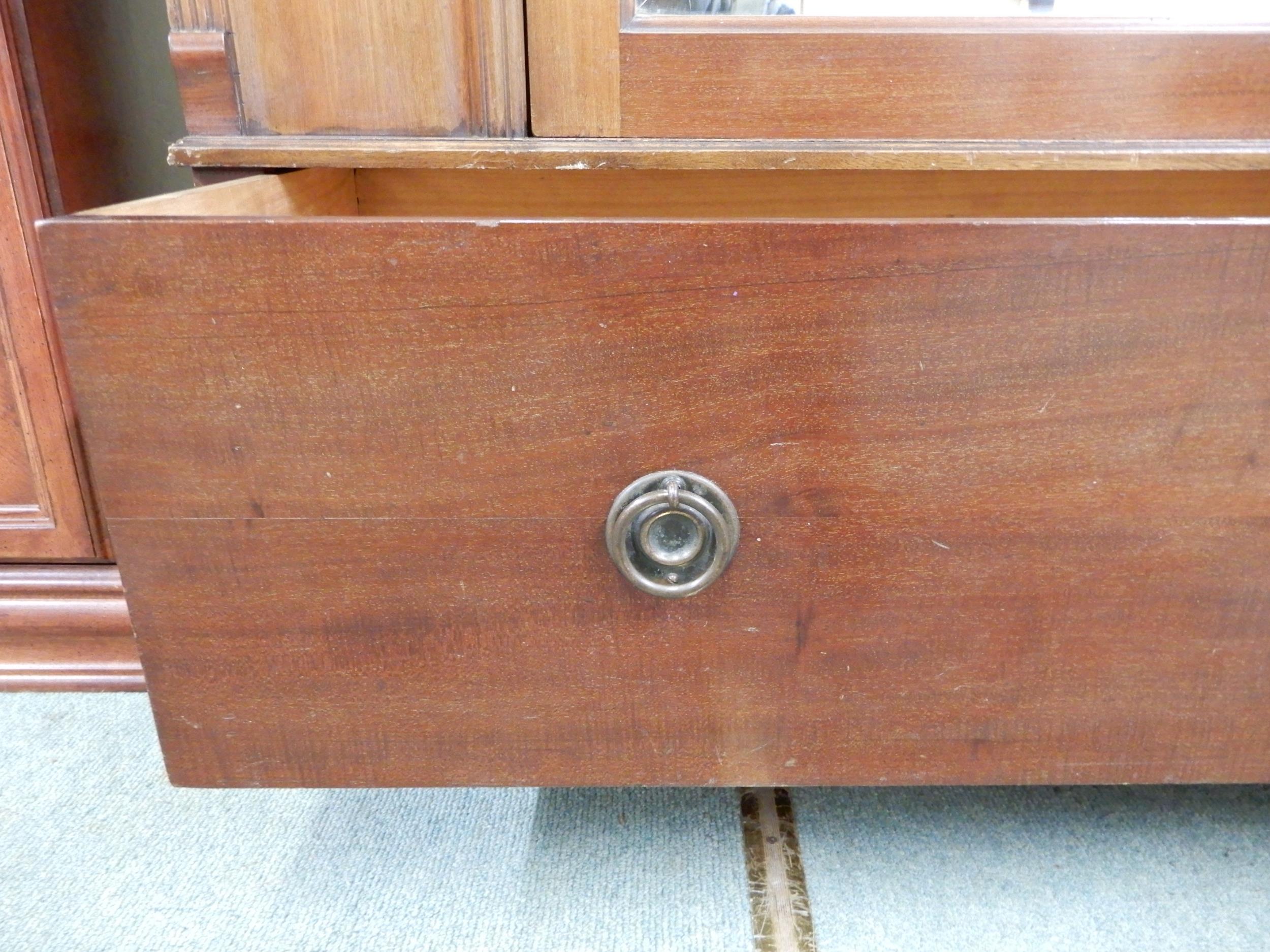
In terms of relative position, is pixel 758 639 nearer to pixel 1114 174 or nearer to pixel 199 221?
pixel 199 221

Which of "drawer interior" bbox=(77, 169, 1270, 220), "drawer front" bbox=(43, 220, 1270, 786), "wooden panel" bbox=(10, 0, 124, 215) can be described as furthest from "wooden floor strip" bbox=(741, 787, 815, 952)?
"wooden panel" bbox=(10, 0, 124, 215)

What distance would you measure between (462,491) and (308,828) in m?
0.26

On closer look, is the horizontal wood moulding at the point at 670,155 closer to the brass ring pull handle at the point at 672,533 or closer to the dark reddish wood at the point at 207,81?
the dark reddish wood at the point at 207,81

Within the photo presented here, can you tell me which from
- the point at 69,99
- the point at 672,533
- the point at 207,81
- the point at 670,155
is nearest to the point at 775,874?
the point at 672,533

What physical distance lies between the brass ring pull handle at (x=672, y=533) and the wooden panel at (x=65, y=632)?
0.45 meters

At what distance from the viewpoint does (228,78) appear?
472mm

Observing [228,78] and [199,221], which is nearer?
[199,221]

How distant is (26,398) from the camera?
2.01 ft

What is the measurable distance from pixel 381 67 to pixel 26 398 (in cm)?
35

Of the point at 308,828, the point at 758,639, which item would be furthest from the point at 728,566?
the point at 308,828

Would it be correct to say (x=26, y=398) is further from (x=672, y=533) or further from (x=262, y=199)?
(x=672, y=533)

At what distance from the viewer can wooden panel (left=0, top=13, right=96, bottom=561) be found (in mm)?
569

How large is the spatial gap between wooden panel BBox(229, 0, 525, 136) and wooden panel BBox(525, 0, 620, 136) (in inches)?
0.4

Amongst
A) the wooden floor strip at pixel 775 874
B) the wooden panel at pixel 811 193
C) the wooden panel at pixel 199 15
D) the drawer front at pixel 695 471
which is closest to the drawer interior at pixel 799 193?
the wooden panel at pixel 811 193
